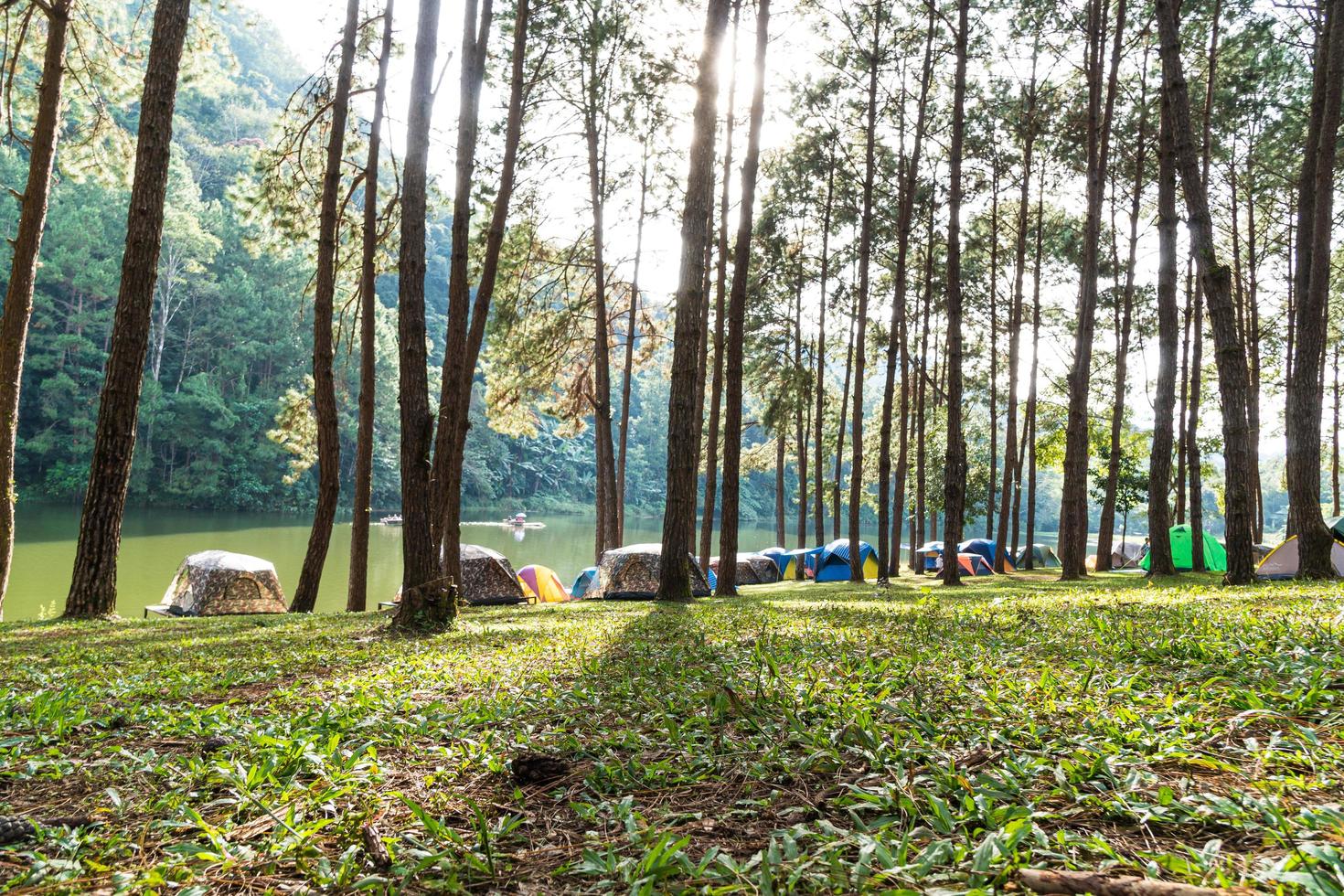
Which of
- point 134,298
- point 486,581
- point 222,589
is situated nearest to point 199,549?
point 222,589

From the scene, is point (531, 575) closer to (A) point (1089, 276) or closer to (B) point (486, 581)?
(B) point (486, 581)

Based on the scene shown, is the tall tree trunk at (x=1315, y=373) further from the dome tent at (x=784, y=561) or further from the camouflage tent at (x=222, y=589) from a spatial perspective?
the dome tent at (x=784, y=561)

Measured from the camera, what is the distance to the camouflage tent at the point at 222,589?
12008 millimetres

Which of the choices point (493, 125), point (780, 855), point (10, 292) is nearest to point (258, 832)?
point (780, 855)

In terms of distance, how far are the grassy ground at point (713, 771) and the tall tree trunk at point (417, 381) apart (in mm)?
2539

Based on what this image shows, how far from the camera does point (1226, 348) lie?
8094 mm

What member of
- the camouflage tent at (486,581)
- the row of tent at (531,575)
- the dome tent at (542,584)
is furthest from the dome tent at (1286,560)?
the dome tent at (542,584)

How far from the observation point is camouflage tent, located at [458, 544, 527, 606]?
14.0 metres

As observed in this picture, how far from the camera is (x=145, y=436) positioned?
42469 mm

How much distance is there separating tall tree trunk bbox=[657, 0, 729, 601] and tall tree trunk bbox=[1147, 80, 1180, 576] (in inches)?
297

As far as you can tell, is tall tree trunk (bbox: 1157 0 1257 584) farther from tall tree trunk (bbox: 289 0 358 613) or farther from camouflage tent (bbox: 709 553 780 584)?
camouflage tent (bbox: 709 553 780 584)

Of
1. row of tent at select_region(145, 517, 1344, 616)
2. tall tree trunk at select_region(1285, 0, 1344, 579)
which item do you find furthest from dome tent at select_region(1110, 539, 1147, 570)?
tall tree trunk at select_region(1285, 0, 1344, 579)

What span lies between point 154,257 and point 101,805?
25.9 ft

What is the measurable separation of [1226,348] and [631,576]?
10287mm
